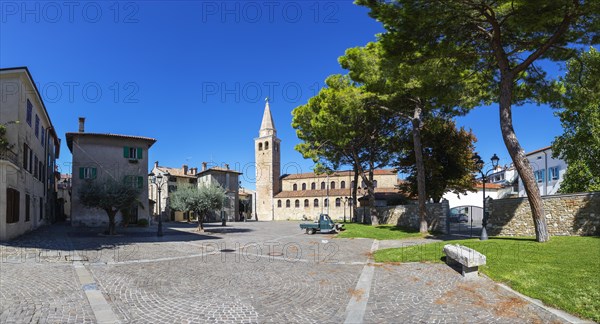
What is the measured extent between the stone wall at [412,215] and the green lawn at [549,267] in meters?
9.62

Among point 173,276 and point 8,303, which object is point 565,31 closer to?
point 173,276

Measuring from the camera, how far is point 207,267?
1020 cm

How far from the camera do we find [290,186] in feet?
220

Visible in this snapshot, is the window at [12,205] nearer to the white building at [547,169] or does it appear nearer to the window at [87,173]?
the window at [87,173]

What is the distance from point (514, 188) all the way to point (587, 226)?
1589 inches

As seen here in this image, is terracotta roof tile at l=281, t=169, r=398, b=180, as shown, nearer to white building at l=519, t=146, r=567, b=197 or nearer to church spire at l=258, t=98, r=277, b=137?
church spire at l=258, t=98, r=277, b=137

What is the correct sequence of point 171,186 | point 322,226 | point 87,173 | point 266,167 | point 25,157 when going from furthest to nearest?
point 266,167, point 171,186, point 87,173, point 322,226, point 25,157

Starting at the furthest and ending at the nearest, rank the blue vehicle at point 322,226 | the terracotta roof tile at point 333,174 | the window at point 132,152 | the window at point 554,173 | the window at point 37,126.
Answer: the terracotta roof tile at point 333,174, the window at point 554,173, the window at point 132,152, the blue vehicle at point 322,226, the window at point 37,126

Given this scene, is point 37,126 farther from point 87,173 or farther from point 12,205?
point 12,205

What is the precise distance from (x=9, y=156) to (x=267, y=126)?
49.1m

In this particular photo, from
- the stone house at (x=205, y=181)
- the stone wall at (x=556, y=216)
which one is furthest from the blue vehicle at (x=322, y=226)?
the stone house at (x=205, y=181)

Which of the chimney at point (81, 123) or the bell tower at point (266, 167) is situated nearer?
the chimney at point (81, 123)

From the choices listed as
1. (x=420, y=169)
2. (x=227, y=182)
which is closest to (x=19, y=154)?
(x=420, y=169)

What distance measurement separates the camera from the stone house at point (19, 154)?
15.4 meters
